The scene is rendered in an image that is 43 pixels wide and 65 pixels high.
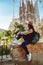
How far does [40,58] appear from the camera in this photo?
223 centimetres

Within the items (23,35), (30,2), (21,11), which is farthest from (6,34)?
(30,2)

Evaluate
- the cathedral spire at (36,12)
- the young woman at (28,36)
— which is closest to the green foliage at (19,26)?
the young woman at (28,36)

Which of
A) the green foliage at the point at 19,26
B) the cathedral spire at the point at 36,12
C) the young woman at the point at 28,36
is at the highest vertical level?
the cathedral spire at the point at 36,12

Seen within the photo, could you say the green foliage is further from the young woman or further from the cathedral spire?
the cathedral spire

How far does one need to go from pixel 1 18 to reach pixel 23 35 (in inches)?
17.4

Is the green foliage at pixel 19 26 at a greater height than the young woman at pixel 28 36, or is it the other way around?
the green foliage at pixel 19 26

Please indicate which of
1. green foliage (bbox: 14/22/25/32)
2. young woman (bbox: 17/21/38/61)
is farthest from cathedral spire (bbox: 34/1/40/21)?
green foliage (bbox: 14/22/25/32)

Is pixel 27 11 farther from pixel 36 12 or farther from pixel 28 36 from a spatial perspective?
pixel 28 36

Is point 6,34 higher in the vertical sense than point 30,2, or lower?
lower

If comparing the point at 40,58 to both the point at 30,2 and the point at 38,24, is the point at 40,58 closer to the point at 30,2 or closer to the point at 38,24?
the point at 38,24

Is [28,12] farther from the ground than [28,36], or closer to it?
farther from the ground

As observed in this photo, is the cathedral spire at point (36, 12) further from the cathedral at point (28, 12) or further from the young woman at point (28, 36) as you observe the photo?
the young woman at point (28, 36)

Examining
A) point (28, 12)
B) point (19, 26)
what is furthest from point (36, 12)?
point (19, 26)

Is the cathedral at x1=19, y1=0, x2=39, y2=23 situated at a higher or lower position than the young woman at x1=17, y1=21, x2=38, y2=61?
higher
